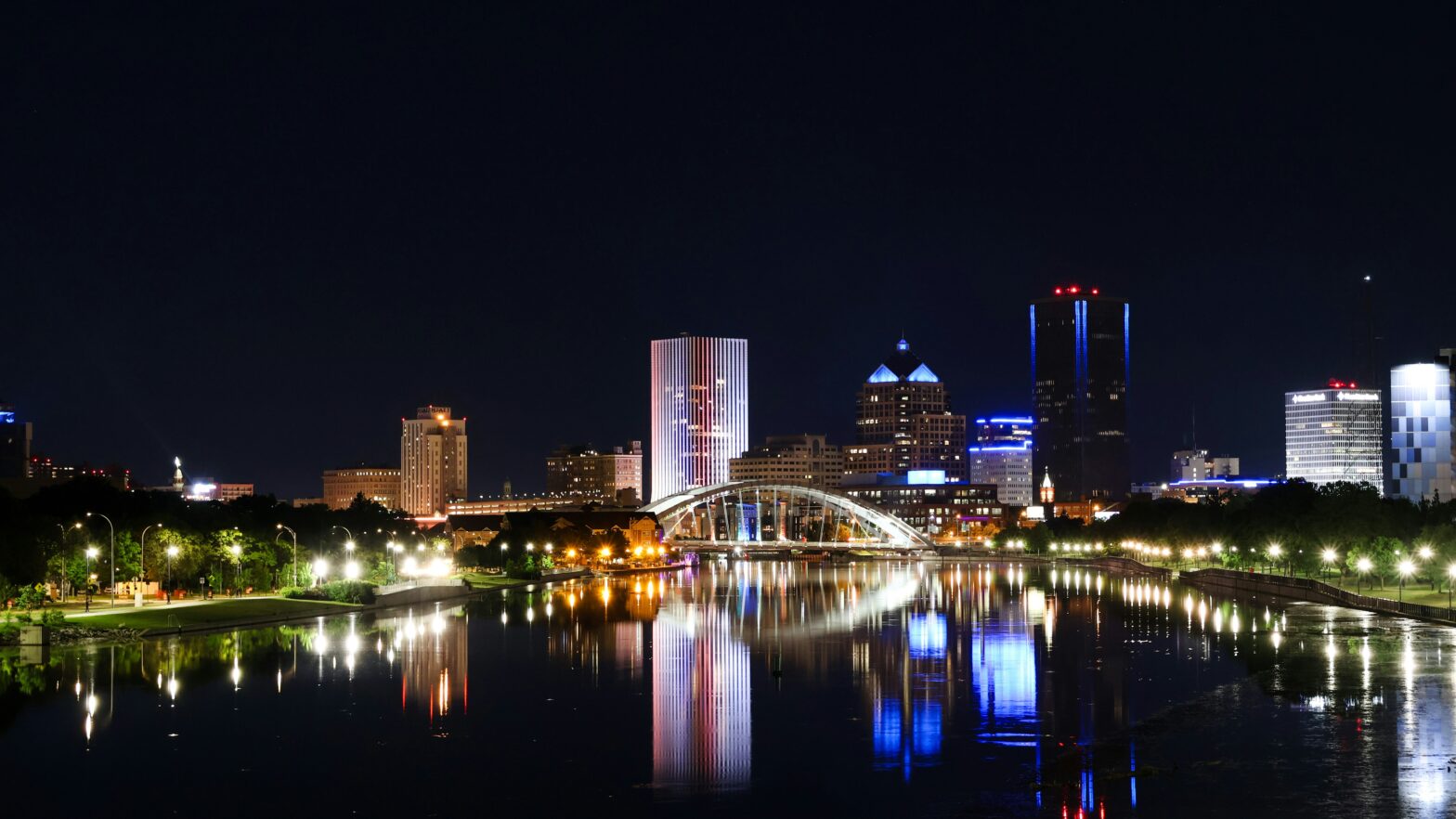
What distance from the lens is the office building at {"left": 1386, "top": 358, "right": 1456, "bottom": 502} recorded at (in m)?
146

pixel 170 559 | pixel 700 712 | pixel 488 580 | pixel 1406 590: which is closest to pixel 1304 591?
pixel 1406 590

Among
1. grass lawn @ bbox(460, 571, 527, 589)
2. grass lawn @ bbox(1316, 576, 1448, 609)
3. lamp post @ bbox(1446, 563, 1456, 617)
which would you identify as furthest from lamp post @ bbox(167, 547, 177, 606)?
grass lawn @ bbox(1316, 576, 1448, 609)

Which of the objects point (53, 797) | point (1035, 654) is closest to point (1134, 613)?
point (1035, 654)

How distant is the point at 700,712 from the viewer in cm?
A: 4597

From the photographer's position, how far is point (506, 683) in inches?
2100

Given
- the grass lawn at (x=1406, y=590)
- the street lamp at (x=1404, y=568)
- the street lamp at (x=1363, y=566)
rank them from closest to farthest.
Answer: the grass lawn at (x=1406, y=590) < the street lamp at (x=1404, y=568) < the street lamp at (x=1363, y=566)

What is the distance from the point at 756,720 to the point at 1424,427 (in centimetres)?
12119

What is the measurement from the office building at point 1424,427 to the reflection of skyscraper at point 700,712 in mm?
94236

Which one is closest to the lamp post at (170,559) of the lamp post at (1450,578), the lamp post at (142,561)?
the lamp post at (142,561)

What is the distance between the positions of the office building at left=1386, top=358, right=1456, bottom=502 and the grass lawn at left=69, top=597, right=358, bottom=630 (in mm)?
100460

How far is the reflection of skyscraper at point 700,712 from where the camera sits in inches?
1415

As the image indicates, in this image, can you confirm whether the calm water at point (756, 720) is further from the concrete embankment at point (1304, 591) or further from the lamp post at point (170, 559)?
the lamp post at point (170, 559)

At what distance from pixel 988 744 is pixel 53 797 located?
20395mm

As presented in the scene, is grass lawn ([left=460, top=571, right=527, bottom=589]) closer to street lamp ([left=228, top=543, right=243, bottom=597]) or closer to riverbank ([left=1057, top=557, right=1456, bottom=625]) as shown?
street lamp ([left=228, top=543, right=243, bottom=597])
